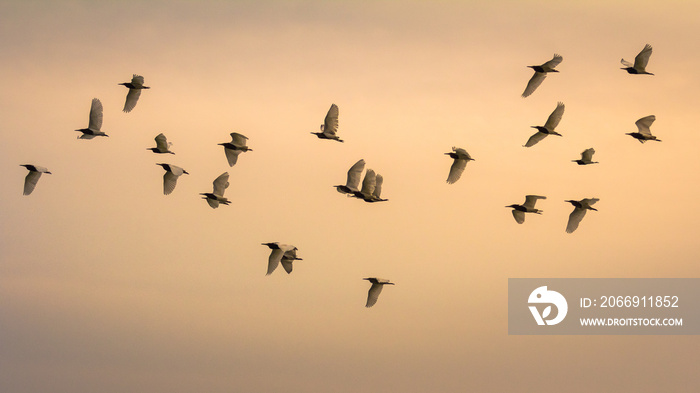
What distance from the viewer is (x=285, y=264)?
506ft

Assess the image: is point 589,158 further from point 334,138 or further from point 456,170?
point 334,138

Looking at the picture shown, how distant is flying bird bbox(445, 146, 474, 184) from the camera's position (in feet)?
495

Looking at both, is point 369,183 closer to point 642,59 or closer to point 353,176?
point 353,176

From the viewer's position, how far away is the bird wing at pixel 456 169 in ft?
495

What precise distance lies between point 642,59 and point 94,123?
4894cm

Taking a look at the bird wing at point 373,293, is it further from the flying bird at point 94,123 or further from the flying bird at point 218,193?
the flying bird at point 94,123

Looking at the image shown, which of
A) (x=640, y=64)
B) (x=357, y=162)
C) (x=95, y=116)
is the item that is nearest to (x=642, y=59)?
(x=640, y=64)

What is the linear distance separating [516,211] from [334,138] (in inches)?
792

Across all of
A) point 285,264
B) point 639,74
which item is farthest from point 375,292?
point 639,74

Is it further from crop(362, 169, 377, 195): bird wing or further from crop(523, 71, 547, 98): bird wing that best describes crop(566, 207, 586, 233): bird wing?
crop(362, 169, 377, 195): bird wing

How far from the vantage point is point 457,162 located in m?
152

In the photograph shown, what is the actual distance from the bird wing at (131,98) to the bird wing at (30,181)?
12110 mm

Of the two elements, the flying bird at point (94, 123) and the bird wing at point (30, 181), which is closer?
the flying bird at point (94, 123)

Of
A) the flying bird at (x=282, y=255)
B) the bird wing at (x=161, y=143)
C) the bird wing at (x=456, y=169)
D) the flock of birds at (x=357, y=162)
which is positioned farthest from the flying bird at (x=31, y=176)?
the bird wing at (x=456, y=169)
